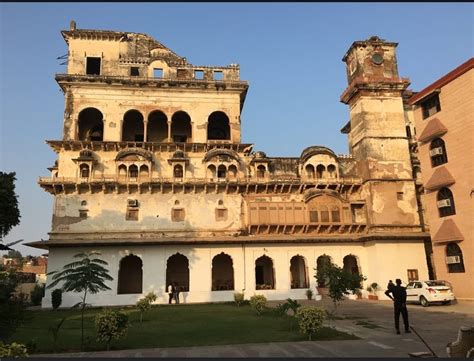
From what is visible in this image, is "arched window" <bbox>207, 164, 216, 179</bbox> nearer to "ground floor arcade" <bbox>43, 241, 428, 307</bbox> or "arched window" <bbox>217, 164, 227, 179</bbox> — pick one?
"arched window" <bbox>217, 164, 227, 179</bbox>

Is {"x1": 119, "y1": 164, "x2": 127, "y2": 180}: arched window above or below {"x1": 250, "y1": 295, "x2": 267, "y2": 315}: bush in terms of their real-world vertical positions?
above

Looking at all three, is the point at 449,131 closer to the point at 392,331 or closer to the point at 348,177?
the point at 348,177

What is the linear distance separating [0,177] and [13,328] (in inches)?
778

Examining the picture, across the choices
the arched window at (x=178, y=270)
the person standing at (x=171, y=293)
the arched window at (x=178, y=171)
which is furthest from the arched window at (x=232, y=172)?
the person standing at (x=171, y=293)

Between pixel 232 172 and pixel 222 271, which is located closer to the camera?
pixel 232 172

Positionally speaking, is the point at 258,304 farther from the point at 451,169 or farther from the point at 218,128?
the point at 218,128

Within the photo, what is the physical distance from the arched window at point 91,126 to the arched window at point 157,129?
4.39 meters

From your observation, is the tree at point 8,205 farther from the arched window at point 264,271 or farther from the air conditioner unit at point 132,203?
the arched window at point 264,271

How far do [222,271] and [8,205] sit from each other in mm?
17352

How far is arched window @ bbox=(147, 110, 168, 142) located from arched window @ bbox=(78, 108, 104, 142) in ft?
14.4

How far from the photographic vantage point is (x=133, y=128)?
39.2 m

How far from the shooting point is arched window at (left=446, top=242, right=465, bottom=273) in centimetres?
2808

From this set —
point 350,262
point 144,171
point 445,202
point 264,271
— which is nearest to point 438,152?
point 445,202

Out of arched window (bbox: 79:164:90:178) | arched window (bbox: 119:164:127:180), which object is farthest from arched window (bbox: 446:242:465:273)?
arched window (bbox: 79:164:90:178)
